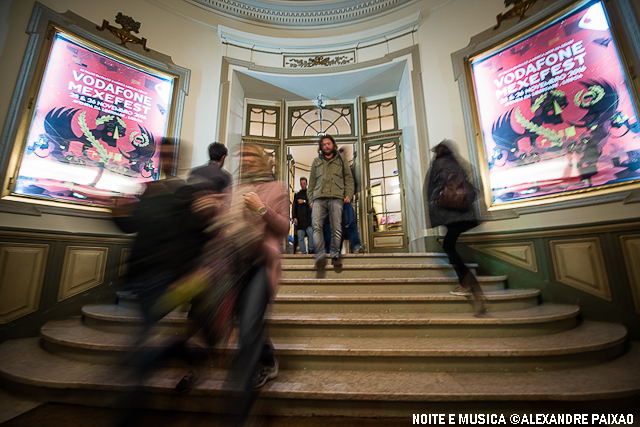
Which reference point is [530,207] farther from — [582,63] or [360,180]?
[360,180]

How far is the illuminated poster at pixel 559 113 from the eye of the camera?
9.61 feet

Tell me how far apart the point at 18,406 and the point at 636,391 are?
3441 millimetres

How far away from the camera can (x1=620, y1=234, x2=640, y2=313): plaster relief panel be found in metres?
2.53

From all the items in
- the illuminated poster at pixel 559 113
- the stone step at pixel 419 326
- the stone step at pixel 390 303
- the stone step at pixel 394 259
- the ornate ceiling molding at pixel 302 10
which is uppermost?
the ornate ceiling molding at pixel 302 10

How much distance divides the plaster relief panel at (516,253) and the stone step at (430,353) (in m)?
1.30

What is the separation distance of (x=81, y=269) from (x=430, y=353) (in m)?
3.84

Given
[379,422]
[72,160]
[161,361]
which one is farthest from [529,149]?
[72,160]

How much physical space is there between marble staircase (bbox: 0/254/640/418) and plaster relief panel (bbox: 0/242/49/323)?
35 centimetres

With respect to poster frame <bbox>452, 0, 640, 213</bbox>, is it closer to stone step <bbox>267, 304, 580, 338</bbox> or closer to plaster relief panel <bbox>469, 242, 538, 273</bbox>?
plaster relief panel <bbox>469, 242, 538, 273</bbox>

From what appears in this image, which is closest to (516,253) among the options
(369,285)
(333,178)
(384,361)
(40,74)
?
(369,285)

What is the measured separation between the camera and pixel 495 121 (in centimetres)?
387

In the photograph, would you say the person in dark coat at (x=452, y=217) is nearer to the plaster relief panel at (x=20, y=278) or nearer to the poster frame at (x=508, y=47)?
the poster frame at (x=508, y=47)

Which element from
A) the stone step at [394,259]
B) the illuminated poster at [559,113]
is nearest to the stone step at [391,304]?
the stone step at [394,259]

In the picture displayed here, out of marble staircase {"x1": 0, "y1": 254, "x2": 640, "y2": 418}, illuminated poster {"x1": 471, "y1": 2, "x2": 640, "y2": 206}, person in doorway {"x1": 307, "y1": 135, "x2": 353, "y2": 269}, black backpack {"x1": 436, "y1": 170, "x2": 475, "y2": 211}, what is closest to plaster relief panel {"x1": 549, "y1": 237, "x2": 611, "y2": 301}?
marble staircase {"x1": 0, "y1": 254, "x2": 640, "y2": 418}
